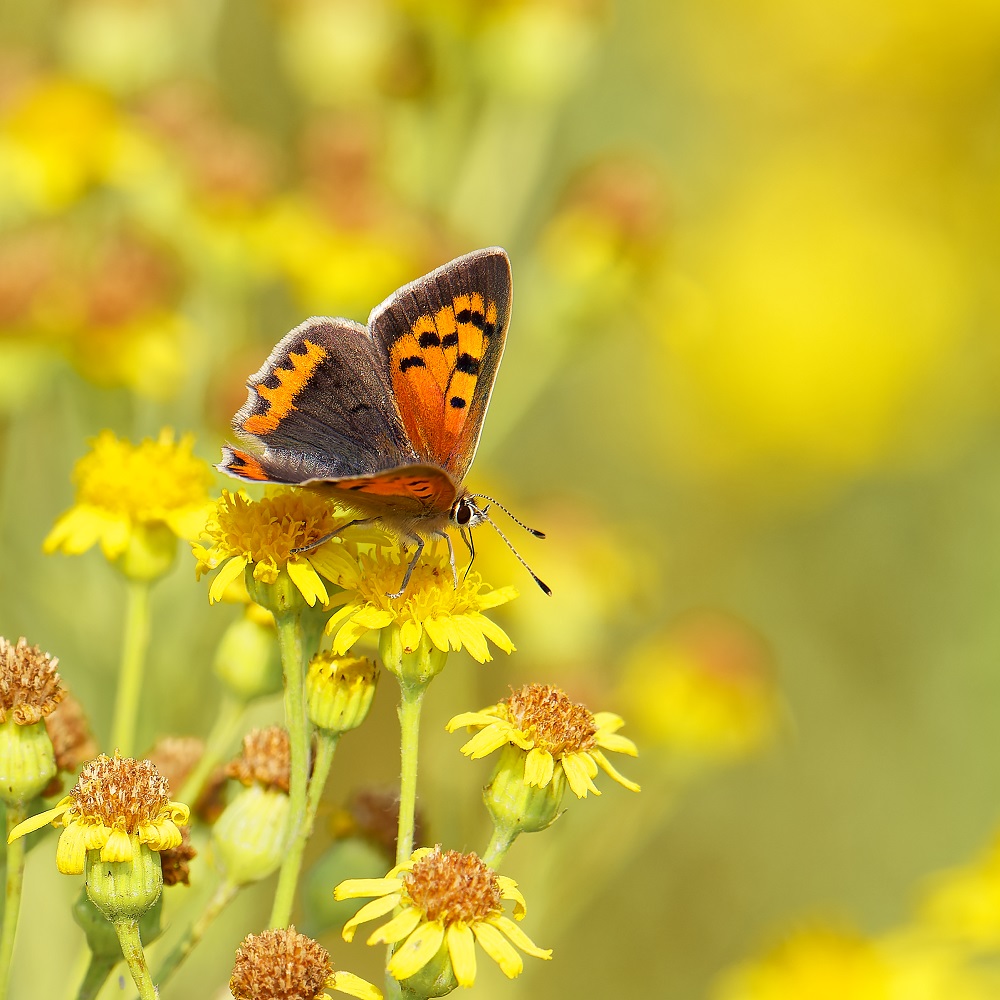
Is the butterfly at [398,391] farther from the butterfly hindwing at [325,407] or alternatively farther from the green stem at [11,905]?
the green stem at [11,905]

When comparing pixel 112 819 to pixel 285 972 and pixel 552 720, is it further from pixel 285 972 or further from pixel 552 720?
pixel 552 720

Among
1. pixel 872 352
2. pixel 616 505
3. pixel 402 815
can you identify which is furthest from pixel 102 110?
pixel 872 352

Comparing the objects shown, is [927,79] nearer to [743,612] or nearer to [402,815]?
[743,612]

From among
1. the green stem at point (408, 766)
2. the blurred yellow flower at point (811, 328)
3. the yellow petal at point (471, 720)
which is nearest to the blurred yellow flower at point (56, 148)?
the green stem at point (408, 766)

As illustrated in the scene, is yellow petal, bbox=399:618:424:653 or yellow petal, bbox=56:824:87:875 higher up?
yellow petal, bbox=399:618:424:653

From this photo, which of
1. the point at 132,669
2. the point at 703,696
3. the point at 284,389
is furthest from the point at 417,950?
the point at 703,696

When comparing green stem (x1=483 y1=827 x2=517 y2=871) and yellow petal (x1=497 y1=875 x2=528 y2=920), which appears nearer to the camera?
yellow petal (x1=497 y1=875 x2=528 y2=920)

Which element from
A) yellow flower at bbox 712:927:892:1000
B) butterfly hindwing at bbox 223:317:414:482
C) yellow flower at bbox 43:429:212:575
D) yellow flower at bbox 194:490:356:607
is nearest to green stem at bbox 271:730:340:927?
yellow flower at bbox 194:490:356:607

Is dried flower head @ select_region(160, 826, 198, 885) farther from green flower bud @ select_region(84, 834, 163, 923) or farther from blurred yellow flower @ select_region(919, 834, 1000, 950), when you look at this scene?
blurred yellow flower @ select_region(919, 834, 1000, 950)
